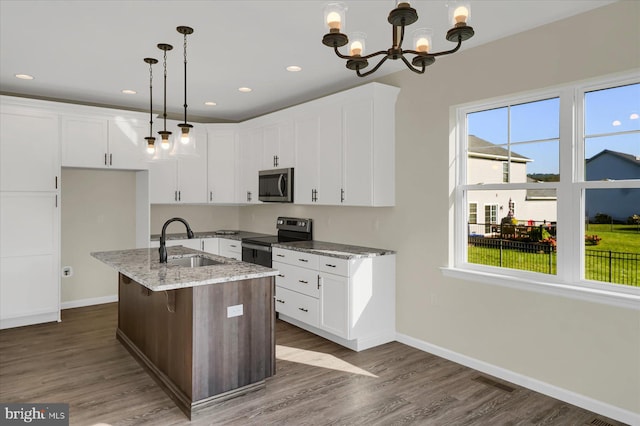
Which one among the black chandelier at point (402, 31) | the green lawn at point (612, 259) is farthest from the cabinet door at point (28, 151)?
the green lawn at point (612, 259)

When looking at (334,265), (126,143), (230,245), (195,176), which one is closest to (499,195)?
(334,265)

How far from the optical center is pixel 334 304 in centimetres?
397

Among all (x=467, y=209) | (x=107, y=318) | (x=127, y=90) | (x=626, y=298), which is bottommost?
(x=107, y=318)

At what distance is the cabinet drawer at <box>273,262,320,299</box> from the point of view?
13.8 feet

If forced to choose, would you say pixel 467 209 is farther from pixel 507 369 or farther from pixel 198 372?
pixel 198 372

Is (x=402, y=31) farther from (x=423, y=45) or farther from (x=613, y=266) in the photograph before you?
(x=613, y=266)

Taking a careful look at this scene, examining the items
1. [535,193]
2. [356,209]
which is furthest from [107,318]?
[535,193]

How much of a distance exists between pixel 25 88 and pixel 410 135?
4273 mm

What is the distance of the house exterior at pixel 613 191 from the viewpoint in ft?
8.87

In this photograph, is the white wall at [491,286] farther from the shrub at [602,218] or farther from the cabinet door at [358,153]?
the shrub at [602,218]

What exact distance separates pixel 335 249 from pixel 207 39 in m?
Result: 2.25

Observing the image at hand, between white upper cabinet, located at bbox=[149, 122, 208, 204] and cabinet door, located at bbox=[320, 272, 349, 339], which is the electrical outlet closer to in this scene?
cabinet door, located at bbox=[320, 272, 349, 339]

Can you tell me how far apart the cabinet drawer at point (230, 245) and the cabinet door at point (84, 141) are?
1.79m

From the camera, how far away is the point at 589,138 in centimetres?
291
